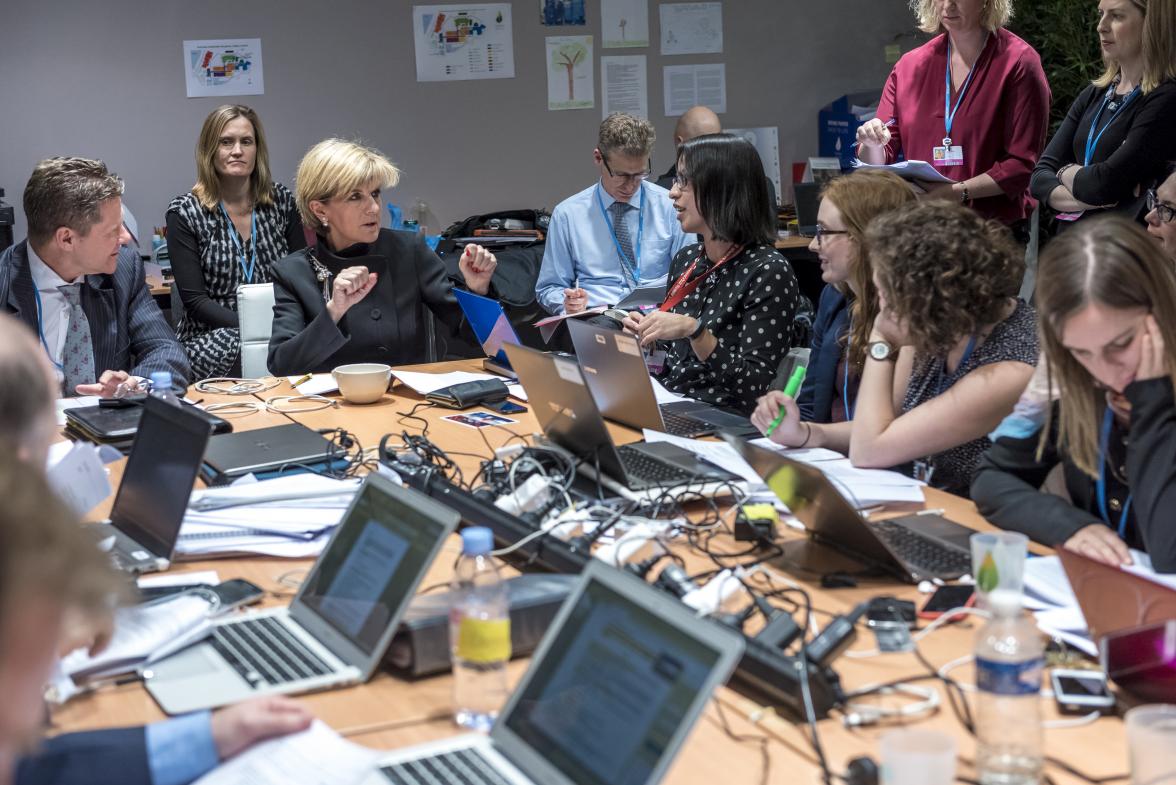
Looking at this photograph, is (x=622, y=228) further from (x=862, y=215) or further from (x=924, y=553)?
(x=924, y=553)

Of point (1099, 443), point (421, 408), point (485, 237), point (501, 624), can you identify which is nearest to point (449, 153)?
point (485, 237)

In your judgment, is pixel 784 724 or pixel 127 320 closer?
pixel 784 724

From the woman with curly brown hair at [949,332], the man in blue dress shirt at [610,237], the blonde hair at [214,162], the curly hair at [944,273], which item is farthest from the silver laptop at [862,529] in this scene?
the blonde hair at [214,162]

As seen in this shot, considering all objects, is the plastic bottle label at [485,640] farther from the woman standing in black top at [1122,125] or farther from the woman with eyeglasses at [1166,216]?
the woman standing in black top at [1122,125]

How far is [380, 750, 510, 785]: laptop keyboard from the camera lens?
4.25 ft

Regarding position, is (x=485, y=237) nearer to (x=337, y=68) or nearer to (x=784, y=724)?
(x=337, y=68)

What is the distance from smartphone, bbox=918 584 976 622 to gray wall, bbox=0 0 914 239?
4.62 m

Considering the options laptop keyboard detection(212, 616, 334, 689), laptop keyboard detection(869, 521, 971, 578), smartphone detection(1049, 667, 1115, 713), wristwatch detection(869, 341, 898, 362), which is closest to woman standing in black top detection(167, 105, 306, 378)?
wristwatch detection(869, 341, 898, 362)

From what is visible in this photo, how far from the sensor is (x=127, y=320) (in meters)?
3.61

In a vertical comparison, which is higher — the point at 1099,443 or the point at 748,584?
the point at 1099,443

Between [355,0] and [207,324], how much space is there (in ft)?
6.54

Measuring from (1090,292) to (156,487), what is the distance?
1498 mm

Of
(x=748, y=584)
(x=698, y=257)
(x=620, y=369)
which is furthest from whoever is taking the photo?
(x=698, y=257)

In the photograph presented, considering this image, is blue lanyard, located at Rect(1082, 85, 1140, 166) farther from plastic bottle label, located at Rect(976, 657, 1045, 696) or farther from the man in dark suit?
plastic bottle label, located at Rect(976, 657, 1045, 696)
